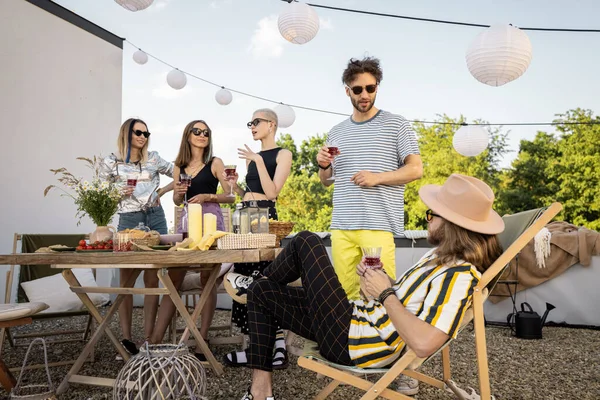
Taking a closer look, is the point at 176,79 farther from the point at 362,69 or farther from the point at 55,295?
the point at 362,69

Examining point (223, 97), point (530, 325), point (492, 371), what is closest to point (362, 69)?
point (492, 371)

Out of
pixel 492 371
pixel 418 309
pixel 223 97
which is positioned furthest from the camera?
pixel 223 97

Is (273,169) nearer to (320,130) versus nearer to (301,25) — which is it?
(301,25)

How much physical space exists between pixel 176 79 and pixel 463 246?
6623mm

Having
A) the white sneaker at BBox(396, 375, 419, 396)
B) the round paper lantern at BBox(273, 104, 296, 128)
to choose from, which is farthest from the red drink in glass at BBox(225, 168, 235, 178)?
the round paper lantern at BBox(273, 104, 296, 128)

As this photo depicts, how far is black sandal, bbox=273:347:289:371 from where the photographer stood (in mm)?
3002

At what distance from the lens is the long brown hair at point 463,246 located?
1.70m

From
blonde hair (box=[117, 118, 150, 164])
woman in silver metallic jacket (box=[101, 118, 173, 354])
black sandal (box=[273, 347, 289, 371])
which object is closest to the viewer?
black sandal (box=[273, 347, 289, 371])

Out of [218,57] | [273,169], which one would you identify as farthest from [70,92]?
[218,57]

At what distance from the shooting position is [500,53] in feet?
15.1

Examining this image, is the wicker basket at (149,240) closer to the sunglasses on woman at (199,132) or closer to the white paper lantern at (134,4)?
the sunglasses on woman at (199,132)

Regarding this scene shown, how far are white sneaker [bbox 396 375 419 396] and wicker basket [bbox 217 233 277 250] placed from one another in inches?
40.3

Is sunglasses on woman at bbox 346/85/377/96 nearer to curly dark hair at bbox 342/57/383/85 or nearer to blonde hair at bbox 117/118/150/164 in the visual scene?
curly dark hair at bbox 342/57/383/85

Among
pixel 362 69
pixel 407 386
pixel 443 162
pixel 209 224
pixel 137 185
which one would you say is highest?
pixel 443 162
